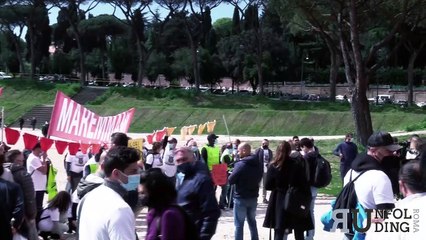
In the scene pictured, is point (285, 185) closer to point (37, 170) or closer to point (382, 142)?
point (382, 142)

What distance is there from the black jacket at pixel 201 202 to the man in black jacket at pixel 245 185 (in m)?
2.62

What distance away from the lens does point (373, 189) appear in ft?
16.5

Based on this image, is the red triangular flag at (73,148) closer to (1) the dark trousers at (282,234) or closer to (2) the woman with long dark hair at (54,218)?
(2) the woman with long dark hair at (54,218)

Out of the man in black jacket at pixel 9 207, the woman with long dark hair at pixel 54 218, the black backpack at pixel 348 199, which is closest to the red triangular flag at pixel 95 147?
the woman with long dark hair at pixel 54 218

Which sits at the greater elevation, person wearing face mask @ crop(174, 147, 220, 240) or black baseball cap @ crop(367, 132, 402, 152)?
black baseball cap @ crop(367, 132, 402, 152)

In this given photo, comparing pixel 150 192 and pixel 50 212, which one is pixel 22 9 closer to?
pixel 50 212

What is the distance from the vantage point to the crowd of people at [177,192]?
3.93m

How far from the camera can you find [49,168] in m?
10.8

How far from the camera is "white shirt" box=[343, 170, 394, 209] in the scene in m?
4.96

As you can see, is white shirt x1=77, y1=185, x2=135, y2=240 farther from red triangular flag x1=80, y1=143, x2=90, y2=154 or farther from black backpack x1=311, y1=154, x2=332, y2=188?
red triangular flag x1=80, y1=143, x2=90, y2=154

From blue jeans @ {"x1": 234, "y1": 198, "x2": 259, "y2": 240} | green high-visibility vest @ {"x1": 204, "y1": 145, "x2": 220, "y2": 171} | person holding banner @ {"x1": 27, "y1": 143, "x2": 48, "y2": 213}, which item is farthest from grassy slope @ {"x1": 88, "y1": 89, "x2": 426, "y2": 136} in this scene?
blue jeans @ {"x1": 234, "y1": 198, "x2": 259, "y2": 240}

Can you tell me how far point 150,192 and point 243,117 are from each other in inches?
1689

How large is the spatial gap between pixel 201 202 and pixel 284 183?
2.02 m

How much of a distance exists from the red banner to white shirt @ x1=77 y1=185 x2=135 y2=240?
6.91 meters
